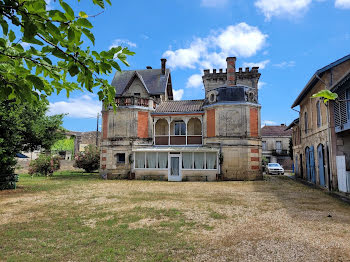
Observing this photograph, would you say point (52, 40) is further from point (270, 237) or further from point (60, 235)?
point (270, 237)

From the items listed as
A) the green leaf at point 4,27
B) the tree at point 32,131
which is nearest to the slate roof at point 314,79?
the green leaf at point 4,27

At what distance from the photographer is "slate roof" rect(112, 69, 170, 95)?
25808 millimetres

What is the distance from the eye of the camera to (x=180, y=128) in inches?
939

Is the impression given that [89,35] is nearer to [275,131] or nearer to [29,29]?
[29,29]

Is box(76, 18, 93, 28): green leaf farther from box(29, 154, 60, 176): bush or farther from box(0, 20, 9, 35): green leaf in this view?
box(29, 154, 60, 176): bush

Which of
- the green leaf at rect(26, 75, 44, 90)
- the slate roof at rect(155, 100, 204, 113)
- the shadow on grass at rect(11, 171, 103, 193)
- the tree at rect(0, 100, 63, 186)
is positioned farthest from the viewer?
the slate roof at rect(155, 100, 204, 113)

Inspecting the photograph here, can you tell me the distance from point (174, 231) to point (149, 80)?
73.7 ft

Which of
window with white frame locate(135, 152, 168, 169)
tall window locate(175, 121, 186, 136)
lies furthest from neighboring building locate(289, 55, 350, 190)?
window with white frame locate(135, 152, 168, 169)

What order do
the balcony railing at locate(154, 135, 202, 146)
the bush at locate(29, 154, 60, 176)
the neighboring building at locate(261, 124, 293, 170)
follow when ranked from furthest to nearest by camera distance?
the neighboring building at locate(261, 124, 293, 170), the bush at locate(29, 154, 60, 176), the balcony railing at locate(154, 135, 202, 146)

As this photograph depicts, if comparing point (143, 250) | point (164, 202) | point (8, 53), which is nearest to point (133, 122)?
point (164, 202)

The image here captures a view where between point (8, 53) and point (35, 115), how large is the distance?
25.9 metres

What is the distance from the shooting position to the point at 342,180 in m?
11.8

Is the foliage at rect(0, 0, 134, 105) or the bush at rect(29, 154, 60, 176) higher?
the foliage at rect(0, 0, 134, 105)

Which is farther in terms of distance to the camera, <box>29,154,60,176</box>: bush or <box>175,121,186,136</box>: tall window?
<box>175,121,186,136</box>: tall window
